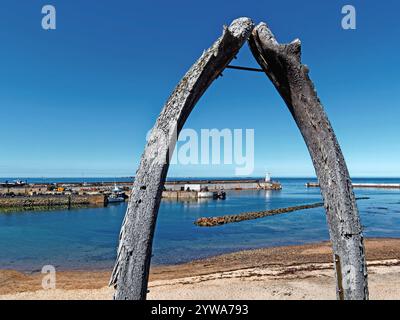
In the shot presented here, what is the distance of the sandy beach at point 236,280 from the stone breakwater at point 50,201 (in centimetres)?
4319

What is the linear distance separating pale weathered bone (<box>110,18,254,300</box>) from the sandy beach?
11.0 metres

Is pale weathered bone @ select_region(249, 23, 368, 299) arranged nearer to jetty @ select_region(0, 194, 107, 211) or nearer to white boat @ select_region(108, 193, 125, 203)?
jetty @ select_region(0, 194, 107, 211)

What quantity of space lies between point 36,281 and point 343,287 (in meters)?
17.4

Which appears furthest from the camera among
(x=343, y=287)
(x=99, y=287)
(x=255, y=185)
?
(x=255, y=185)

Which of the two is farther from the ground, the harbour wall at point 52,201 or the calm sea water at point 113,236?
the harbour wall at point 52,201

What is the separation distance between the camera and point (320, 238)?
3064 cm

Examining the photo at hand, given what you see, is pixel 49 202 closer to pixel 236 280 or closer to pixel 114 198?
pixel 114 198

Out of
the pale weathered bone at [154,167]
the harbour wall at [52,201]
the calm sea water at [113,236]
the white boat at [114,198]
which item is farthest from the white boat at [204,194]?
the pale weathered bone at [154,167]

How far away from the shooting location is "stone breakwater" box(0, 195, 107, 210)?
5712 cm

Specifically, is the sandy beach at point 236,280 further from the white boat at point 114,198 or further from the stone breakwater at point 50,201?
the white boat at point 114,198

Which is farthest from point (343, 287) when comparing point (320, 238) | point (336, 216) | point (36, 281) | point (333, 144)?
point (320, 238)

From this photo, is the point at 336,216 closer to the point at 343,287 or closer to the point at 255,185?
the point at 343,287

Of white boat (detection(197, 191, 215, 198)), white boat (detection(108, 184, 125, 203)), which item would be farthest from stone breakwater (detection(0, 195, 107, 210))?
white boat (detection(197, 191, 215, 198))

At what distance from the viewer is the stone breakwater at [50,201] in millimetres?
57125
